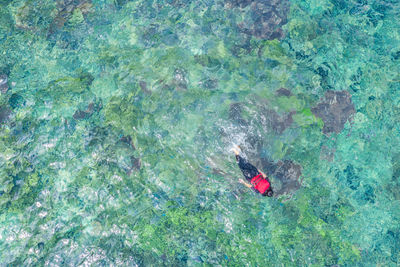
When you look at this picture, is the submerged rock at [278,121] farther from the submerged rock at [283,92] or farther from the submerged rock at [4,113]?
the submerged rock at [4,113]

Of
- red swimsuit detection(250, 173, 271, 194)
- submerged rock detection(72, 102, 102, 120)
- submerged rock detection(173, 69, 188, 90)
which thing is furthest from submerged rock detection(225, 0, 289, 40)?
submerged rock detection(72, 102, 102, 120)

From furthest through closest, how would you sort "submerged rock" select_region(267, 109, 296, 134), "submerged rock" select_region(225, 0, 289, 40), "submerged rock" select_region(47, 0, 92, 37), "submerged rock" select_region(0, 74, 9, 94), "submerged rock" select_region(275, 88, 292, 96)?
"submerged rock" select_region(47, 0, 92, 37)
"submerged rock" select_region(225, 0, 289, 40)
"submerged rock" select_region(0, 74, 9, 94)
"submerged rock" select_region(275, 88, 292, 96)
"submerged rock" select_region(267, 109, 296, 134)

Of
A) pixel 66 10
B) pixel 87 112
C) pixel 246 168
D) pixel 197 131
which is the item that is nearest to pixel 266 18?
pixel 197 131

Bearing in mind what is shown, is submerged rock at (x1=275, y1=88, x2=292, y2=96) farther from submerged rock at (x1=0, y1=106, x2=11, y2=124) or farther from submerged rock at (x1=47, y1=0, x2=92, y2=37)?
submerged rock at (x1=0, y1=106, x2=11, y2=124)

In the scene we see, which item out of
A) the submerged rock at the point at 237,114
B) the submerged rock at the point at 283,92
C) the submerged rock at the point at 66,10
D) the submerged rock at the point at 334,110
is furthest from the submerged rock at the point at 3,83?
the submerged rock at the point at 334,110

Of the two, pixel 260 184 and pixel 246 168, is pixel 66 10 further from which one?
pixel 260 184

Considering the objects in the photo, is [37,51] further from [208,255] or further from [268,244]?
[268,244]

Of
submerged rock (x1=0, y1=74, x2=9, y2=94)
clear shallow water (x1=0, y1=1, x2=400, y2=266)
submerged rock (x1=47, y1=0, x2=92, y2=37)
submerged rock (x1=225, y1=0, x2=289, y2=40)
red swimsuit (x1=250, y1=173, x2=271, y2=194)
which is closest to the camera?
clear shallow water (x1=0, y1=1, x2=400, y2=266)
